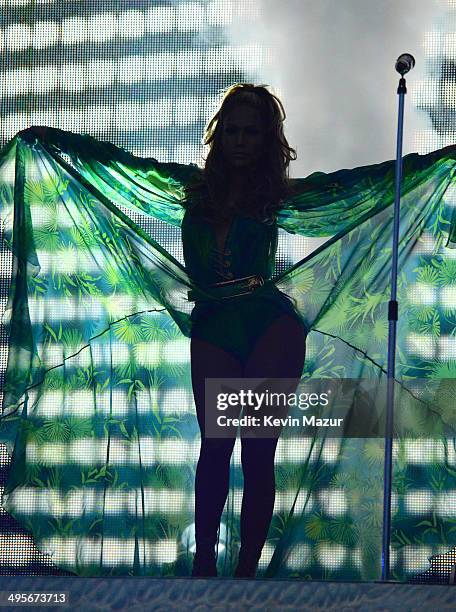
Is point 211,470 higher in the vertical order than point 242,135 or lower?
lower

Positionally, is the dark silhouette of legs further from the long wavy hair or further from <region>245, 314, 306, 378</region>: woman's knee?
the long wavy hair

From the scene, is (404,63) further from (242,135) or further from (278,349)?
(278,349)

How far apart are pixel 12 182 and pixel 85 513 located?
1039 millimetres

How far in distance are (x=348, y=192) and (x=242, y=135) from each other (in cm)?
36

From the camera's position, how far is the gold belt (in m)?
3.04

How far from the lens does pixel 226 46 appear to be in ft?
10.7

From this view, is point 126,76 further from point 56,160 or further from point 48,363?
point 48,363

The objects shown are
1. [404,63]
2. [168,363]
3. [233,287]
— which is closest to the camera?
[404,63]

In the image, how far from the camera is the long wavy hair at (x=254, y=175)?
3082 millimetres

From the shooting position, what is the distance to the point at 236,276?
3.05 m

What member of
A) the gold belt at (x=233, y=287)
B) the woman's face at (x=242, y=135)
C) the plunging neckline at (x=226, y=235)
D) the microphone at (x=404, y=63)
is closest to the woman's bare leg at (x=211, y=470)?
the gold belt at (x=233, y=287)

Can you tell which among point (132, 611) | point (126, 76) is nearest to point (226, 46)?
point (126, 76)

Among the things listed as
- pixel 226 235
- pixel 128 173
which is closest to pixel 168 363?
pixel 226 235

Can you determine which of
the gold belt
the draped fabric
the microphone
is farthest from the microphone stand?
the gold belt
